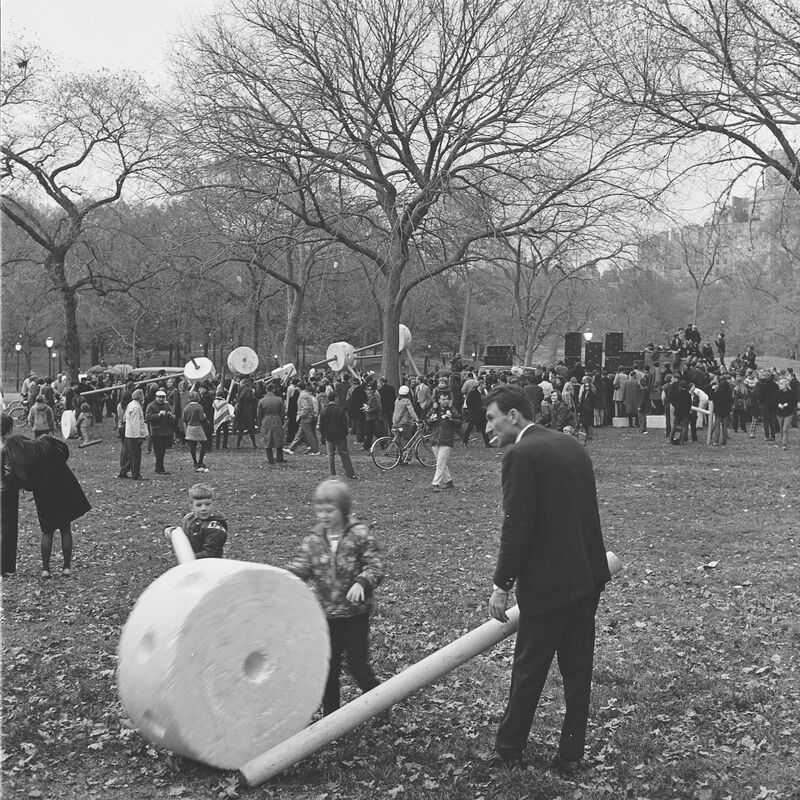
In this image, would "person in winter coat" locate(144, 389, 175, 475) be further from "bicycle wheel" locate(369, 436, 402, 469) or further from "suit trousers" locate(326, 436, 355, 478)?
"bicycle wheel" locate(369, 436, 402, 469)

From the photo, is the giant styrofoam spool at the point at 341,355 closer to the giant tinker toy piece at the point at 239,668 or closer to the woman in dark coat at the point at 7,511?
the woman in dark coat at the point at 7,511

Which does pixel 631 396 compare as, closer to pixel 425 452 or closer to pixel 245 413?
pixel 425 452

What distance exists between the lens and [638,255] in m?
26.4

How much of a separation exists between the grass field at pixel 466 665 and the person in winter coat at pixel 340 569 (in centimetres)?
59

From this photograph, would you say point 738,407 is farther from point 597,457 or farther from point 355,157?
point 355,157

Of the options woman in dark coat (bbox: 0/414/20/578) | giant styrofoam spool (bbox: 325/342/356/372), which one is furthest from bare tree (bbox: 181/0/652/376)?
woman in dark coat (bbox: 0/414/20/578)

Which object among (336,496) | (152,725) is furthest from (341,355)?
(152,725)

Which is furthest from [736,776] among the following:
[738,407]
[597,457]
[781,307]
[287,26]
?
[781,307]

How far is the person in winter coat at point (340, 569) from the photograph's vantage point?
565 centimetres

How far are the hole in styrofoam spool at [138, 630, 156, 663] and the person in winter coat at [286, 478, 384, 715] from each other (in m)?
0.94

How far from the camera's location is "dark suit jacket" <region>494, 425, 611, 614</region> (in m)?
5.01

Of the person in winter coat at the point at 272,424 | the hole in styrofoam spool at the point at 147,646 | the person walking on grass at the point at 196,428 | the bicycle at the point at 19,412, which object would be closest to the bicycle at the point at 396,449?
the person in winter coat at the point at 272,424

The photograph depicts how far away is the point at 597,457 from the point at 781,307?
47.1 meters

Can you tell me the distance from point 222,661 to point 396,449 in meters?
14.2
